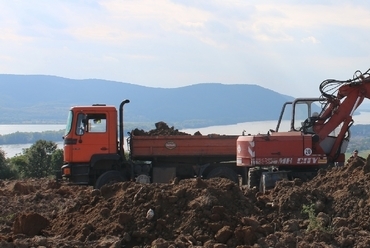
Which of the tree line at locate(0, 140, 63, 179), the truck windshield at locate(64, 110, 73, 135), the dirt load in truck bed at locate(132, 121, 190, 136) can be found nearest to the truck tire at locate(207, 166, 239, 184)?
the dirt load in truck bed at locate(132, 121, 190, 136)

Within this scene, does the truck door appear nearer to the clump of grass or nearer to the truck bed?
the truck bed

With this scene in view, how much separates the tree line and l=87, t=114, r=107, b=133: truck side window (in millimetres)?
13086

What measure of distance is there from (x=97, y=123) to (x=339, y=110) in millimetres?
7440

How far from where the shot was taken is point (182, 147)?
20422mm

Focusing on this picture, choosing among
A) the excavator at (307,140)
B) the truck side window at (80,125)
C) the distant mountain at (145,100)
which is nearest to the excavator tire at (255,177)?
the excavator at (307,140)

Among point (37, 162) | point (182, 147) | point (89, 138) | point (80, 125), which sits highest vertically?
point (80, 125)

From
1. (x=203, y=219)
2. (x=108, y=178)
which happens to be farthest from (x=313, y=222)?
(x=108, y=178)

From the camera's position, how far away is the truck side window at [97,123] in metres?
19.5

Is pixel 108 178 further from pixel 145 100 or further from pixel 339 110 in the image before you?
pixel 145 100

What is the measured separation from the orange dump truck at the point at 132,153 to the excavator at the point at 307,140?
128 inches

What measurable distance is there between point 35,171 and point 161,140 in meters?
14.5

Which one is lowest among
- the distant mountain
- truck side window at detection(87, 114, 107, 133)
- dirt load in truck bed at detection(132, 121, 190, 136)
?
dirt load in truck bed at detection(132, 121, 190, 136)

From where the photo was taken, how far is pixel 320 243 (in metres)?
9.61

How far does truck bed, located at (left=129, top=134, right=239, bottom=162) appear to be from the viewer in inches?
802
